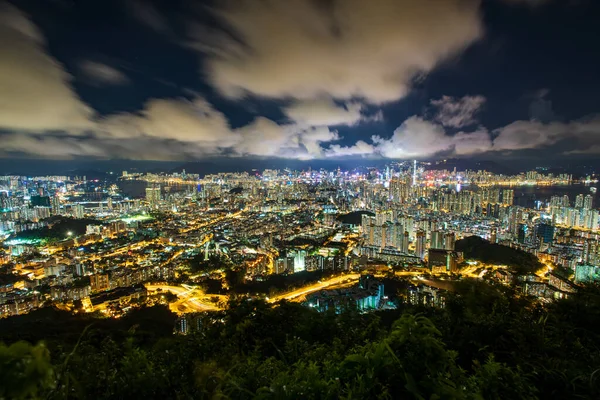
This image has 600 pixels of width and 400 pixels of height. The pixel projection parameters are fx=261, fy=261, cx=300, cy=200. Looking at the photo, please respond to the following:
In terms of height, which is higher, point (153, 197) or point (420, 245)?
point (153, 197)

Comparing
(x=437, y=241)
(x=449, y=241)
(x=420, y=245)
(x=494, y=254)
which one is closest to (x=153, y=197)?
(x=420, y=245)

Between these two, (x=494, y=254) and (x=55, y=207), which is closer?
(x=494, y=254)

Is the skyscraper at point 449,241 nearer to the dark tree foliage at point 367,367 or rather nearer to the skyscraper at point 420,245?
the skyscraper at point 420,245

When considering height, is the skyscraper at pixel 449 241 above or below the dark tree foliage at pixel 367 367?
below

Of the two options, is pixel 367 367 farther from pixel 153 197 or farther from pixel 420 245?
pixel 153 197

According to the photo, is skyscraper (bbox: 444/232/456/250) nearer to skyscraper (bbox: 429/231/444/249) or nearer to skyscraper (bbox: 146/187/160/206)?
skyscraper (bbox: 429/231/444/249)

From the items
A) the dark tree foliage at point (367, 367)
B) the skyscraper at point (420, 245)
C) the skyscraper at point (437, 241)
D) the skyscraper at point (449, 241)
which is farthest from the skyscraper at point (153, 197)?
the dark tree foliage at point (367, 367)

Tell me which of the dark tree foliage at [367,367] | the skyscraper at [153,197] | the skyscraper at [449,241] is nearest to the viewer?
the dark tree foliage at [367,367]

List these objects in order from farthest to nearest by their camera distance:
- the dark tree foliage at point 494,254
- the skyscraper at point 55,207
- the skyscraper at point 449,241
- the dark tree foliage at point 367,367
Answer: the skyscraper at point 55,207 → the skyscraper at point 449,241 → the dark tree foliage at point 494,254 → the dark tree foliage at point 367,367

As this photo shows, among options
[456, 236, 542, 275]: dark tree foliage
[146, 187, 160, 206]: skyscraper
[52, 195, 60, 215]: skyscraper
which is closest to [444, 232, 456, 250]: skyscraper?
[456, 236, 542, 275]: dark tree foliage

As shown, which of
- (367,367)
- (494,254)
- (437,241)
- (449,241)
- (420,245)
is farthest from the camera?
(420,245)

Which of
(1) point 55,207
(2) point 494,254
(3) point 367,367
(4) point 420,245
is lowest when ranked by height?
(4) point 420,245
